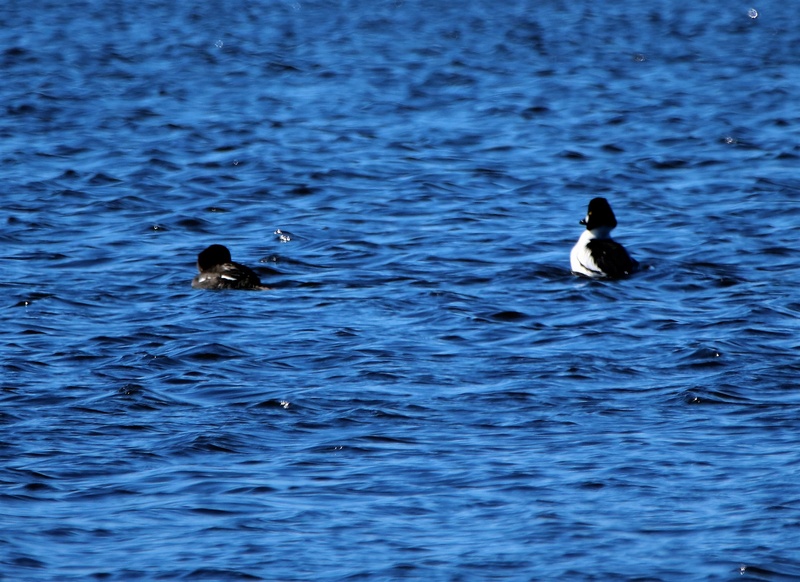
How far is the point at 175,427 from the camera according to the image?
31.7ft

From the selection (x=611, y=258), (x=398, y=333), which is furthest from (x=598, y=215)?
(x=398, y=333)

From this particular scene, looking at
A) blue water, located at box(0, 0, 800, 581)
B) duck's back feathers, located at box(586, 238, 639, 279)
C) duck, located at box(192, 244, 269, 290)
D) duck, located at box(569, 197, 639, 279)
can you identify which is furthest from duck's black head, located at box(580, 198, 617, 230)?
duck, located at box(192, 244, 269, 290)

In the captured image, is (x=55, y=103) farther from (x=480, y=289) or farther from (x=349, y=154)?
(x=480, y=289)

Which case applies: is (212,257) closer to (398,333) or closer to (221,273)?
(221,273)

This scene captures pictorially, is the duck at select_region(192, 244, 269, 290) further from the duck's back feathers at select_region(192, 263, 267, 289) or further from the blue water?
the blue water

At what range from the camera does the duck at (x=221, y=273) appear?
14352mm

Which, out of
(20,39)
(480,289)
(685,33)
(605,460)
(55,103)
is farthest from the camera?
(685,33)

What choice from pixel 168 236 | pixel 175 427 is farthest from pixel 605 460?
pixel 168 236

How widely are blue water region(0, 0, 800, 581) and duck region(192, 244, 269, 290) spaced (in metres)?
0.19

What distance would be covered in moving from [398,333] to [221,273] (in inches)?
107

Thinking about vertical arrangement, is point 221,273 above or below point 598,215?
below

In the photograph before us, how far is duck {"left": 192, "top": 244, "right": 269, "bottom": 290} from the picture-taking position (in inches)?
565

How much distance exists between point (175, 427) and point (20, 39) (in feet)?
99.1

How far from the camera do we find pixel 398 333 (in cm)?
1252
